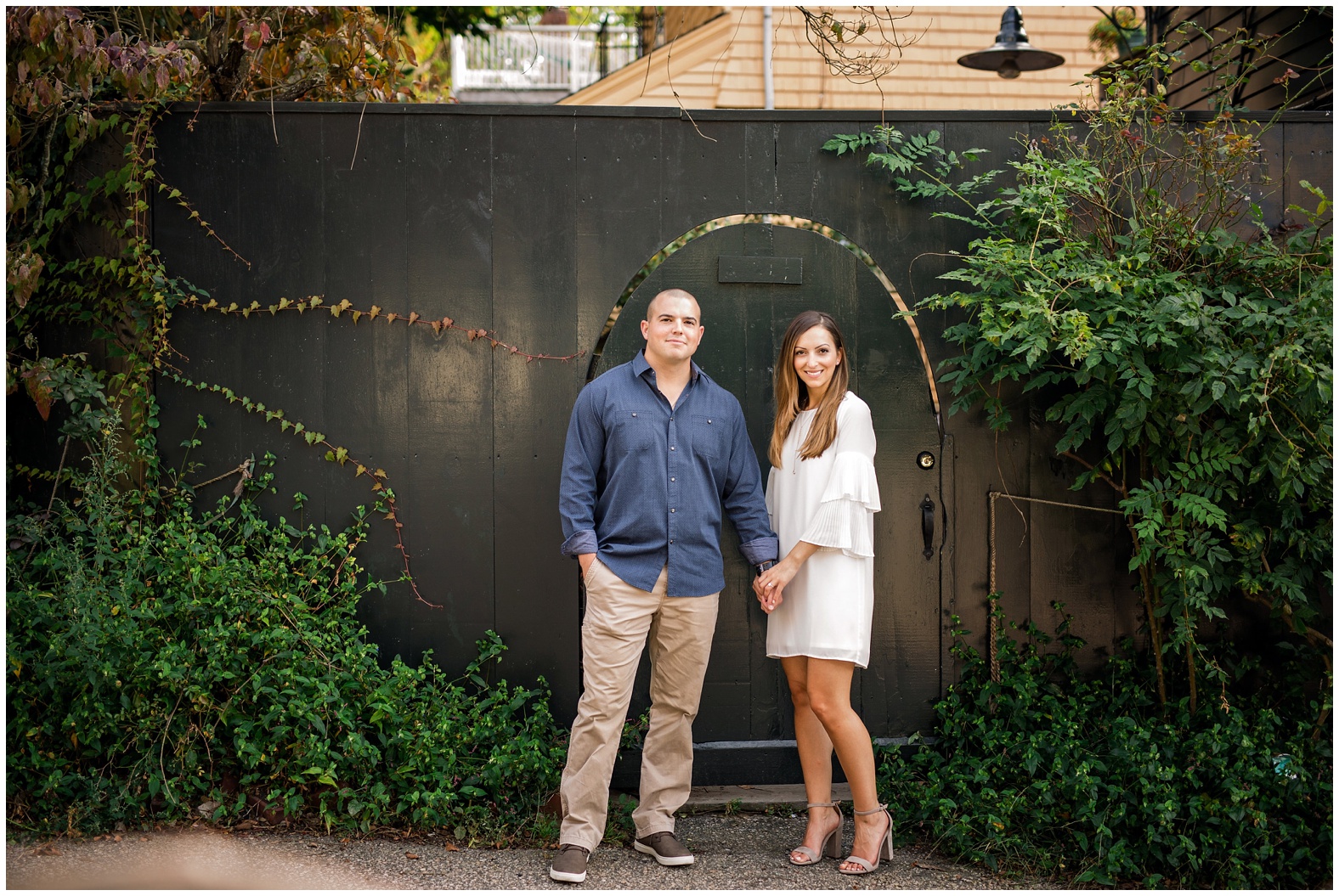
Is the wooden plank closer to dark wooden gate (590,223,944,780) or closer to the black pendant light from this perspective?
dark wooden gate (590,223,944,780)

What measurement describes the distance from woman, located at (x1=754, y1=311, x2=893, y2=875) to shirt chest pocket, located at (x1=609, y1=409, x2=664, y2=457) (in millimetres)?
422

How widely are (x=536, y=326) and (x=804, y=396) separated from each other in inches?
44.9

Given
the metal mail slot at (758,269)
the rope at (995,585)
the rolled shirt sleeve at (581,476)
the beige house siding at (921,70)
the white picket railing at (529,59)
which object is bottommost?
the rope at (995,585)

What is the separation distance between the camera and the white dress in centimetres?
295

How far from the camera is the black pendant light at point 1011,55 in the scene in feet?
20.1

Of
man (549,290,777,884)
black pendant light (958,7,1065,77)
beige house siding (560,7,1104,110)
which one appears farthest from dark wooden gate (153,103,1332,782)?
beige house siding (560,7,1104,110)

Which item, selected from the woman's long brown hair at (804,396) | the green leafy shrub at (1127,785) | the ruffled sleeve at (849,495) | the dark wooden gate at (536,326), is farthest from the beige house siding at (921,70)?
the green leafy shrub at (1127,785)

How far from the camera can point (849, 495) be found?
2938 millimetres

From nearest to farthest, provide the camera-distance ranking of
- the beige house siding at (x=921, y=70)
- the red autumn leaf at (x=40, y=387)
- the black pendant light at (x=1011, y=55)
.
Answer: the red autumn leaf at (x=40, y=387)
the black pendant light at (x=1011, y=55)
the beige house siding at (x=921, y=70)

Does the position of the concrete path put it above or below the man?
below

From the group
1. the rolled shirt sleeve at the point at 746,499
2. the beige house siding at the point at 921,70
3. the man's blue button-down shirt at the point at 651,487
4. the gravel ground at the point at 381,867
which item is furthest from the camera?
the beige house siding at the point at 921,70

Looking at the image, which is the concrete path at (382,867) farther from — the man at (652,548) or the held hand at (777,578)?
the held hand at (777,578)

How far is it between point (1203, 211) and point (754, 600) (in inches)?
84.2

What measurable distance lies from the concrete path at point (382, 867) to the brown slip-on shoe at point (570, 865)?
0.09 feet
